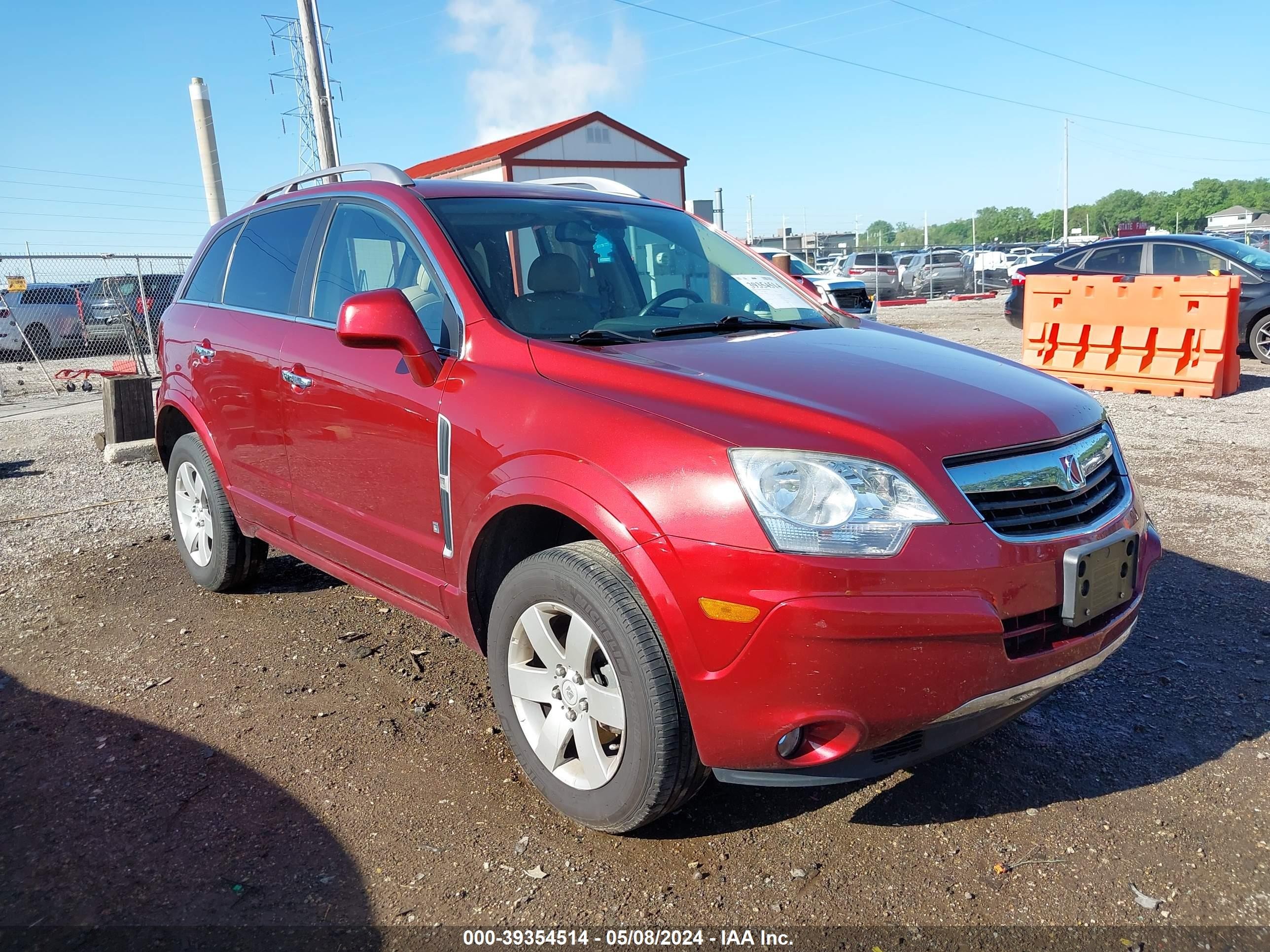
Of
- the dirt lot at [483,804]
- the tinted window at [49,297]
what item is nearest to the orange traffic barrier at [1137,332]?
the dirt lot at [483,804]

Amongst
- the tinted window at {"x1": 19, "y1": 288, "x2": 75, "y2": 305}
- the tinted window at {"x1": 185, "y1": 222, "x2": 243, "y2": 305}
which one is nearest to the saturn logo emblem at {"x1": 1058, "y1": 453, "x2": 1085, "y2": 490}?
the tinted window at {"x1": 185, "y1": 222, "x2": 243, "y2": 305}

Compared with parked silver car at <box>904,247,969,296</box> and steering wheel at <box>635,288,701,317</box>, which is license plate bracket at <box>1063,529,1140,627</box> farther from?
parked silver car at <box>904,247,969,296</box>

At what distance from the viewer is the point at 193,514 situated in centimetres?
500

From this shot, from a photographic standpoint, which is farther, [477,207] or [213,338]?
[213,338]

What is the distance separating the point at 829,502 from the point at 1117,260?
11736 mm

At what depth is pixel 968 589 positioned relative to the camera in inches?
89.1

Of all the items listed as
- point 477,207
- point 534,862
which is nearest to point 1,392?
point 477,207

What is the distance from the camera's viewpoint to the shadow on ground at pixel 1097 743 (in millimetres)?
2887

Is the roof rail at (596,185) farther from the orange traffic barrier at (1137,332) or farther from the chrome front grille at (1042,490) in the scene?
the orange traffic barrier at (1137,332)

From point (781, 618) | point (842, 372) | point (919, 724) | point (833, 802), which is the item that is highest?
point (842, 372)

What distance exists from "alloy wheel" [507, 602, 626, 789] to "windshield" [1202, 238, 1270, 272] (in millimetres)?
11816

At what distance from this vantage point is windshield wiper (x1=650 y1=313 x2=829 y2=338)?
3240mm

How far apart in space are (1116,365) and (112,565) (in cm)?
969

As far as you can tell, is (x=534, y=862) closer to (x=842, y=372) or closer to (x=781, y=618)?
(x=781, y=618)
